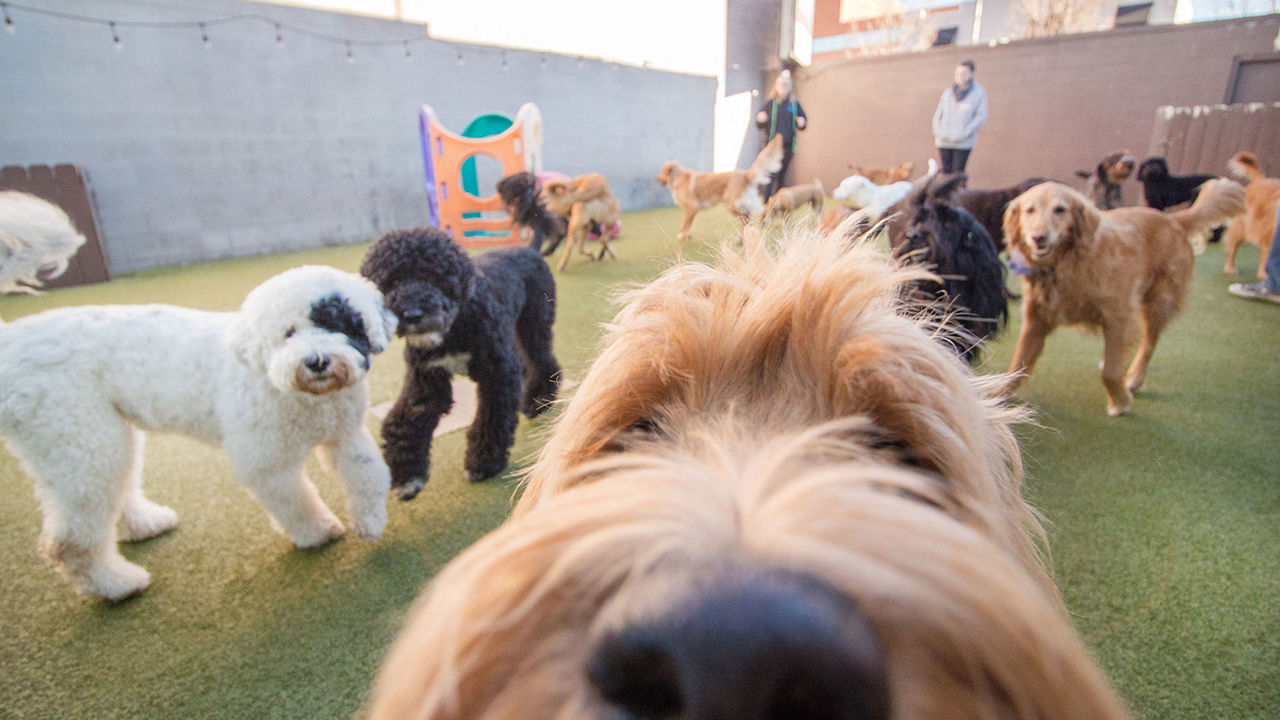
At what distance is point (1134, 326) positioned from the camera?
12.4 ft

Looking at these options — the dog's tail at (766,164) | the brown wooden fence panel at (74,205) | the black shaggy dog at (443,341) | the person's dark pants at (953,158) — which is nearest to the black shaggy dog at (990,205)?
the person's dark pants at (953,158)

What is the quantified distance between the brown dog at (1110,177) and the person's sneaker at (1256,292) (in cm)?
356

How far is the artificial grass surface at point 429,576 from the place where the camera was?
2.00m

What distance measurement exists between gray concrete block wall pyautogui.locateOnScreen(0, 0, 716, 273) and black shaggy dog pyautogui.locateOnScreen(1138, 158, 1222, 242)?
36.5ft

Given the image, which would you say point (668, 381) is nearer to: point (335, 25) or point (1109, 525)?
point (1109, 525)

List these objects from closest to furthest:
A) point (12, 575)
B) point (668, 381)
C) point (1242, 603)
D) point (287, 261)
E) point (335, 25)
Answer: point (668, 381) < point (1242, 603) < point (12, 575) < point (287, 261) < point (335, 25)

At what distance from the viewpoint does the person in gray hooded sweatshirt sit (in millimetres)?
9305

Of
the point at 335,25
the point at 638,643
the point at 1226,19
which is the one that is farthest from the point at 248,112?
the point at 1226,19

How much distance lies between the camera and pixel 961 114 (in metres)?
9.35

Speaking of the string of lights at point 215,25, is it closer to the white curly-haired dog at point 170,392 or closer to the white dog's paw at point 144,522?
→ the white curly-haired dog at point 170,392

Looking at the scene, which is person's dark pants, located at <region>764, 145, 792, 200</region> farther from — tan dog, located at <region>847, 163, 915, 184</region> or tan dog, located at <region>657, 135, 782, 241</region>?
tan dog, located at <region>847, 163, 915, 184</region>

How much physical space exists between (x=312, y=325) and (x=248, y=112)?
30.3 ft

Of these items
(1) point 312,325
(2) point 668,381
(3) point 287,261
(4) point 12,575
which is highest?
(2) point 668,381

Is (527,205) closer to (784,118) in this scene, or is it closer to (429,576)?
(429,576)
